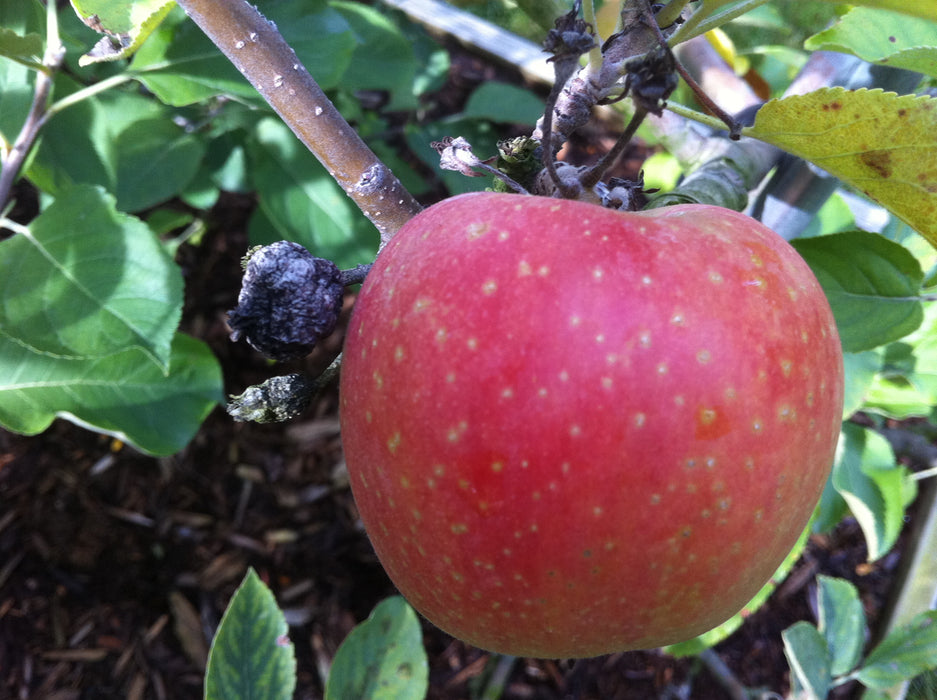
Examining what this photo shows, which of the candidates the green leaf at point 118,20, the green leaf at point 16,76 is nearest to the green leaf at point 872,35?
the green leaf at point 118,20

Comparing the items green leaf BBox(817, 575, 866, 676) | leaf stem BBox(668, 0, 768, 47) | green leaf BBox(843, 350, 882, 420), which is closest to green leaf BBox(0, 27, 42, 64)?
leaf stem BBox(668, 0, 768, 47)

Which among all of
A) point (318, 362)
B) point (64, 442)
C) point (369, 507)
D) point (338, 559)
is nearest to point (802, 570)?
point (338, 559)

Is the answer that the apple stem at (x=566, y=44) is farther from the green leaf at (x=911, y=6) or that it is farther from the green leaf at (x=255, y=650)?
the green leaf at (x=255, y=650)

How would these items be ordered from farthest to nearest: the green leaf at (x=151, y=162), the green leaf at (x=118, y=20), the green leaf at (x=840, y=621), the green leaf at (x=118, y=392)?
the green leaf at (x=840, y=621), the green leaf at (x=151, y=162), the green leaf at (x=118, y=392), the green leaf at (x=118, y=20)

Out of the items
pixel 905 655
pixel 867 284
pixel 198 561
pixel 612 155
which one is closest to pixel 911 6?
pixel 612 155

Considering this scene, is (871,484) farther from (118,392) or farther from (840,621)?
(118,392)

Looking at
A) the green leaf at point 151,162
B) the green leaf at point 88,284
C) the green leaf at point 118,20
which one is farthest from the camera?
the green leaf at point 151,162

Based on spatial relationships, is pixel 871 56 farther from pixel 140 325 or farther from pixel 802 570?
pixel 802 570
